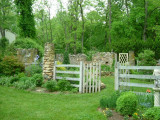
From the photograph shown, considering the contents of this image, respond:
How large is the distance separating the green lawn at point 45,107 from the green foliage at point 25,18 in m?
11.3

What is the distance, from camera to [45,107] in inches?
217

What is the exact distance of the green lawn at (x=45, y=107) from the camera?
15.0 feet

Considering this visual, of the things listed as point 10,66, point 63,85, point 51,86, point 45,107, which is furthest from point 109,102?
point 10,66

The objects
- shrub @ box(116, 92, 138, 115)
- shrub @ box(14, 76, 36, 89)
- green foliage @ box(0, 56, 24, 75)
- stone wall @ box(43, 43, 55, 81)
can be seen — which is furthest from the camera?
green foliage @ box(0, 56, 24, 75)

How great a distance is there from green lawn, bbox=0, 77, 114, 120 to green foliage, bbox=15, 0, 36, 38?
1128 centimetres

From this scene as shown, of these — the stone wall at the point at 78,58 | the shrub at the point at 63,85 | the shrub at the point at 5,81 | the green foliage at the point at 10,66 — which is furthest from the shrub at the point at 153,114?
the stone wall at the point at 78,58

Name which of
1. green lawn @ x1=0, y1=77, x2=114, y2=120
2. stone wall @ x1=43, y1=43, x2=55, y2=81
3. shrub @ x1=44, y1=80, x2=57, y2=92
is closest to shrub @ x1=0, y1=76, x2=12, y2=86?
green lawn @ x1=0, y1=77, x2=114, y2=120

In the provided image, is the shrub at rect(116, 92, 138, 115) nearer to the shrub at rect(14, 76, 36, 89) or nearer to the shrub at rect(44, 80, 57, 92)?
the shrub at rect(44, 80, 57, 92)

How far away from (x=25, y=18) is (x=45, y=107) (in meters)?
14.3

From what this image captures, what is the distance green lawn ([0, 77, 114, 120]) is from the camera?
457cm

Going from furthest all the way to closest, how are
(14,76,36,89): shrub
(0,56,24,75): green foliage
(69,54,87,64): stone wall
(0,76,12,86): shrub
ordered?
(69,54,87,64): stone wall, (0,56,24,75): green foliage, (0,76,12,86): shrub, (14,76,36,89): shrub

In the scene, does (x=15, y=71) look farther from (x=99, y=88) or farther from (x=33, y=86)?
(x=99, y=88)

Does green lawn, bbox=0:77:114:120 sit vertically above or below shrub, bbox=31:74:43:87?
below

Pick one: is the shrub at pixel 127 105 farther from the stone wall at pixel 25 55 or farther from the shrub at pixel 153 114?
the stone wall at pixel 25 55
